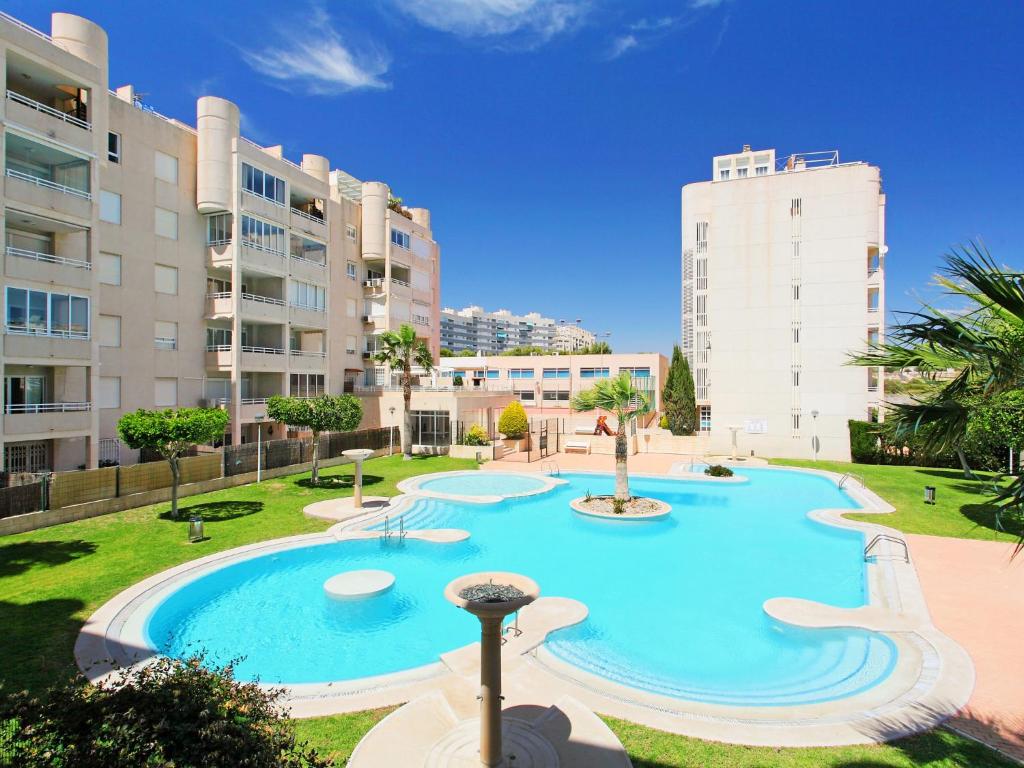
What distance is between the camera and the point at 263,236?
30094 millimetres

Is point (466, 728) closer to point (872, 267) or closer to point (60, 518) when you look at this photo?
point (60, 518)

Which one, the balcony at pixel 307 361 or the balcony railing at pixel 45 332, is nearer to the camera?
the balcony railing at pixel 45 332

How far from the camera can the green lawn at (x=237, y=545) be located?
21.8 feet

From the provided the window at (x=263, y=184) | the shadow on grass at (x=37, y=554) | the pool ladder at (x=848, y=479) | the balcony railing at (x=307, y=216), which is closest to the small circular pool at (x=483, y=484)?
the shadow on grass at (x=37, y=554)

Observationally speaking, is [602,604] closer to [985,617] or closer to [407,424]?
[985,617]

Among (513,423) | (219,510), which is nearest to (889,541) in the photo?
(219,510)

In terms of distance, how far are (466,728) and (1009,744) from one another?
706 cm

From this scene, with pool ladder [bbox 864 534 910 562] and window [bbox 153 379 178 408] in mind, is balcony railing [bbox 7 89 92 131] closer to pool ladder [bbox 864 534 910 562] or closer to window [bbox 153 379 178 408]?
window [bbox 153 379 178 408]

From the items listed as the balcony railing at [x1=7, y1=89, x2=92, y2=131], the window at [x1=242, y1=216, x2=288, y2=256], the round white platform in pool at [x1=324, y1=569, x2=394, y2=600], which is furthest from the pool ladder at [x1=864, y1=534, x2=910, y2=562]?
the balcony railing at [x1=7, y1=89, x2=92, y2=131]

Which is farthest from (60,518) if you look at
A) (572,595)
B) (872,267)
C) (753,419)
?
(872,267)

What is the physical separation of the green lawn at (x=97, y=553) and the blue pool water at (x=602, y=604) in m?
1.58

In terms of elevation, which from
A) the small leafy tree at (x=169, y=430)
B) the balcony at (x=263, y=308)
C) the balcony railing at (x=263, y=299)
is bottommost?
the small leafy tree at (x=169, y=430)

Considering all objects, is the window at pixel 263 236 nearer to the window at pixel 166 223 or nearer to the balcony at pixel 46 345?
the window at pixel 166 223

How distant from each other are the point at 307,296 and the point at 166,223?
8649mm
